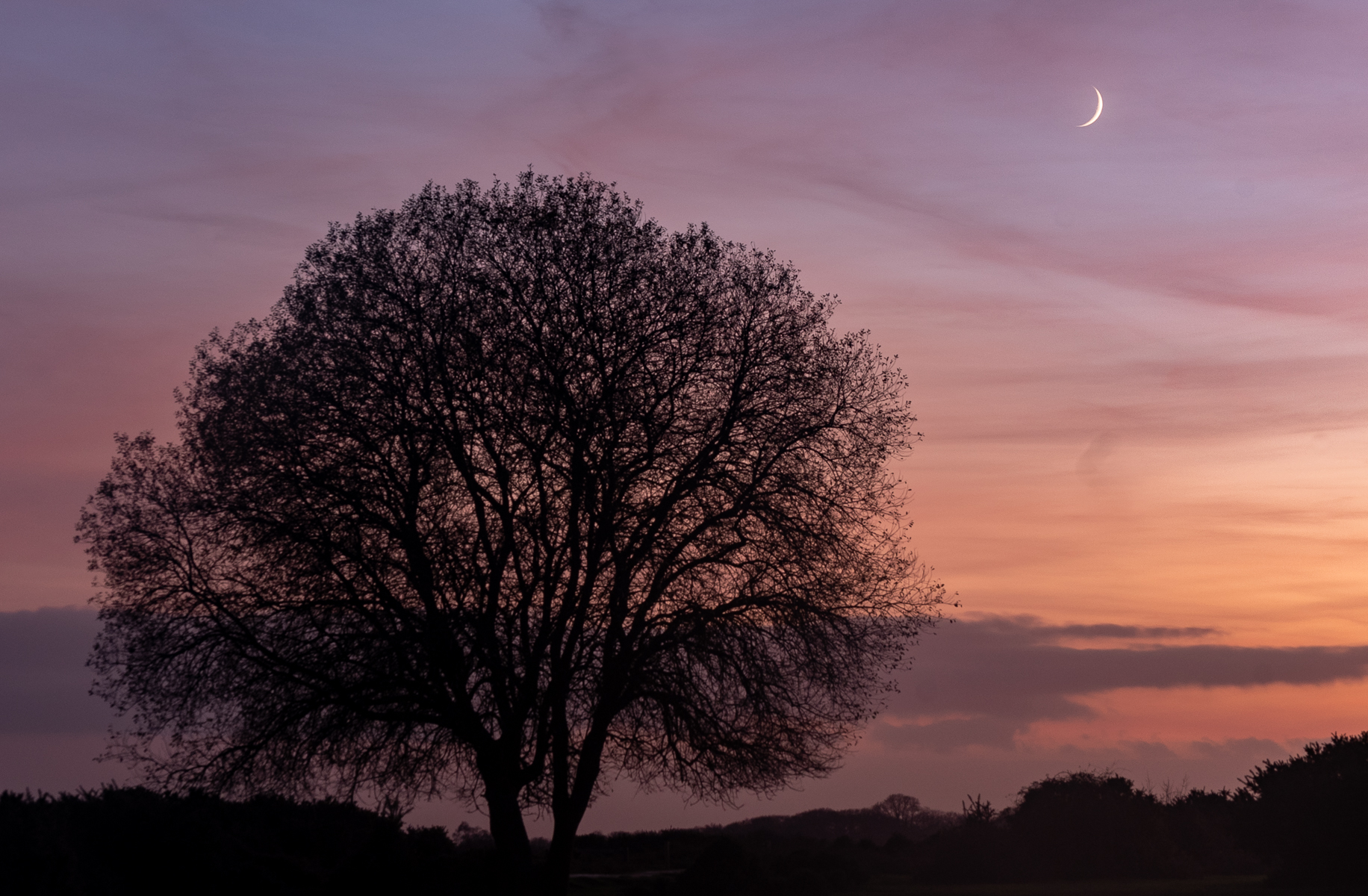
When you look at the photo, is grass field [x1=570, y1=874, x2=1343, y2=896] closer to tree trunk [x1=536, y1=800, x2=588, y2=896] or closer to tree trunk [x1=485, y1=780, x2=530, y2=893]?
tree trunk [x1=536, y1=800, x2=588, y2=896]

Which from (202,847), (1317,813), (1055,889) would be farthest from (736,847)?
(202,847)

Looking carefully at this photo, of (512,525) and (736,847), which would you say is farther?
(736,847)

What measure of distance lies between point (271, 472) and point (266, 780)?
539 cm

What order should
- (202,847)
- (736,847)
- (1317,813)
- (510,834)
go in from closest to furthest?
(202,847) < (510,834) < (1317,813) < (736,847)

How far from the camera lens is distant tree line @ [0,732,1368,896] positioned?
14.4m

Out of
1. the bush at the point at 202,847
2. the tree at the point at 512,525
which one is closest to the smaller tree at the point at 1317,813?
the tree at the point at 512,525

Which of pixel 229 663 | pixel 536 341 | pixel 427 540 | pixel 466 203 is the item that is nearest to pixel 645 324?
pixel 536 341

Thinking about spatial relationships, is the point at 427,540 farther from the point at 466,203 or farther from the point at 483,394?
the point at 466,203

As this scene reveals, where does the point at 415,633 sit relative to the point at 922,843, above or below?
above

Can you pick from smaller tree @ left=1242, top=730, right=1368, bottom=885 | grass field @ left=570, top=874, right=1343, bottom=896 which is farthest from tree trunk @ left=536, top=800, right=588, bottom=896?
smaller tree @ left=1242, top=730, right=1368, bottom=885

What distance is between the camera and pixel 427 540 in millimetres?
20688

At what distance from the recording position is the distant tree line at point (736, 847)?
14422 millimetres

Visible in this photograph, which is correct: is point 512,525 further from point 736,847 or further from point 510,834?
point 736,847

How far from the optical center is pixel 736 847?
102 ft
